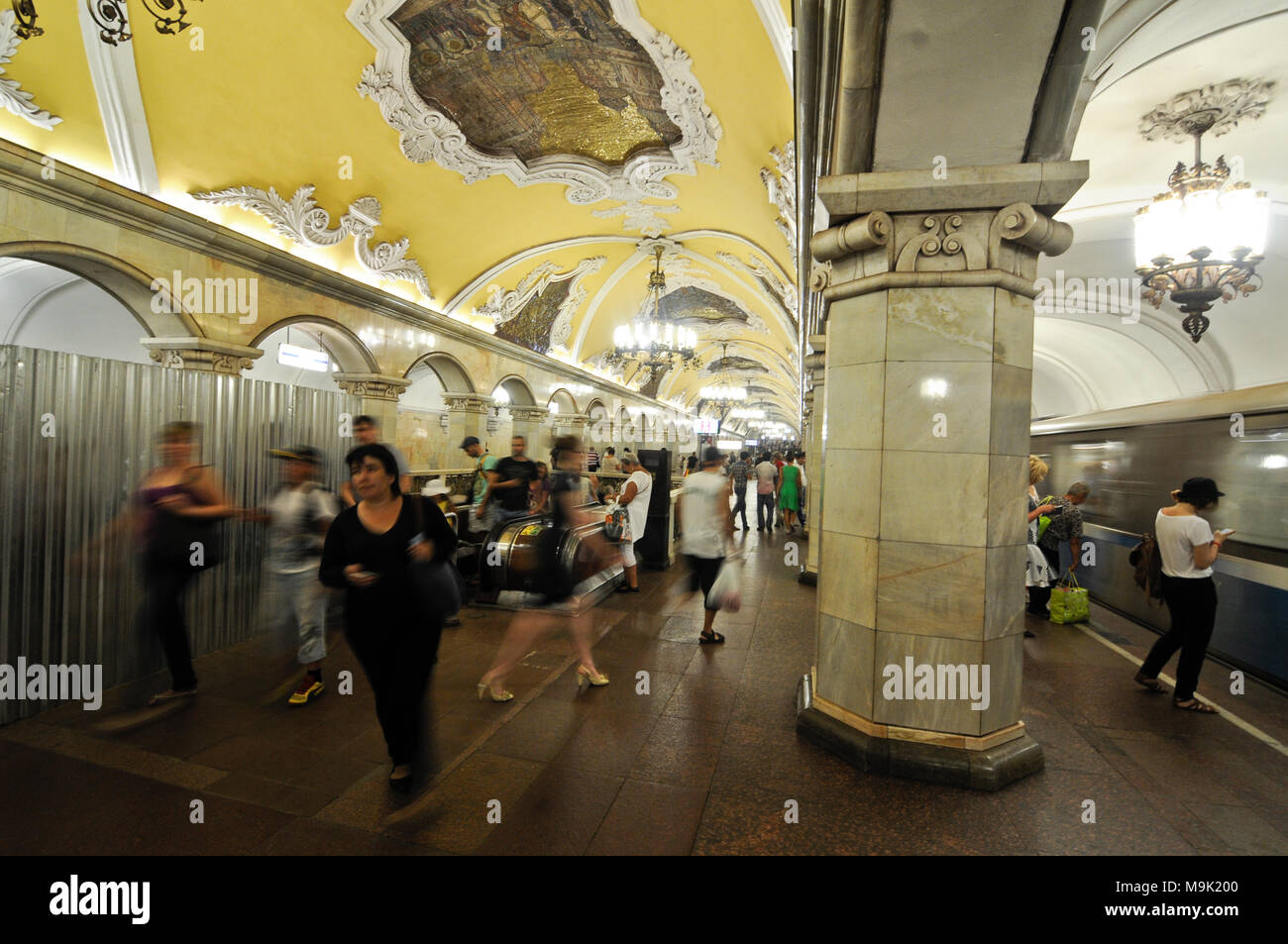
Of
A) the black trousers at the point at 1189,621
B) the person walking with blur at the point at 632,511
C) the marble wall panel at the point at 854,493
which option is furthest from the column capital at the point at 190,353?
the black trousers at the point at 1189,621

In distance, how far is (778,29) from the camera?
392cm

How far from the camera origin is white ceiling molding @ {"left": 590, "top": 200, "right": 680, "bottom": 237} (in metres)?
9.14

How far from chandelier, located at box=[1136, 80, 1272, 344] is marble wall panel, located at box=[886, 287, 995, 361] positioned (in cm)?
385

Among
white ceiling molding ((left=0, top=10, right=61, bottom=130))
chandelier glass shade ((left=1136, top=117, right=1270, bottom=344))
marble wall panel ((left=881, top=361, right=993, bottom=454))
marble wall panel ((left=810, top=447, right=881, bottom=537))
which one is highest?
white ceiling molding ((left=0, top=10, right=61, bottom=130))

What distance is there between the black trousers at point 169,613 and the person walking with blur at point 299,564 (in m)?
0.48

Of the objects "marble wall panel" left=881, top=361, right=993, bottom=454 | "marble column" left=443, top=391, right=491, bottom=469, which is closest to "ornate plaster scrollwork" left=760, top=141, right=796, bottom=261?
"marble wall panel" left=881, top=361, right=993, bottom=454

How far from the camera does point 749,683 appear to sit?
4016mm

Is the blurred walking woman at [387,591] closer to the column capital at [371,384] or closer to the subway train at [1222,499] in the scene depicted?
the subway train at [1222,499]

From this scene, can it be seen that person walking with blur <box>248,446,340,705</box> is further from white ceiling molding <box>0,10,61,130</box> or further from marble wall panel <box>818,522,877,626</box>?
white ceiling molding <box>0,10,61,130</box>

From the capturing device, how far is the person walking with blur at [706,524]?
14.8 ft

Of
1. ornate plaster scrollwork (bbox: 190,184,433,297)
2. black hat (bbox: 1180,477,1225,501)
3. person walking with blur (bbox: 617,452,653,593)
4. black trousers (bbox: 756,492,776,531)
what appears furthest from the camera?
black trousers (bbox: 756,492,776,531)

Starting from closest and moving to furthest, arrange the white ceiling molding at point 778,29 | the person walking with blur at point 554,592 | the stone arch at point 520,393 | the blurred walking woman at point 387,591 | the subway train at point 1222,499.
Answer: the blurred walking woman at point 387,591
the person walking with blur at point 554,592
the white ceiling molding at point 778,29
the subway train at point 1222,499
the stone arch at point 520,393
